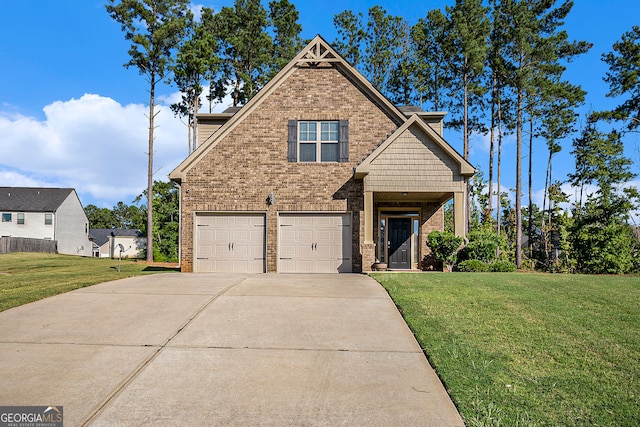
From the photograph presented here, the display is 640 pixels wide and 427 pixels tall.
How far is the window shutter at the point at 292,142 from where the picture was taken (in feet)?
46.0

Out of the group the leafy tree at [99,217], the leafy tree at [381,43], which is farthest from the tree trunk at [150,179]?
the leafy tree at [99,217]

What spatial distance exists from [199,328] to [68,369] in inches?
72.0

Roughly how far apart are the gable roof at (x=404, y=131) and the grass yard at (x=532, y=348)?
482cm

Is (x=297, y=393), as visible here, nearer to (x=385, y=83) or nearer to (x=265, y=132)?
(x=265, y=132)

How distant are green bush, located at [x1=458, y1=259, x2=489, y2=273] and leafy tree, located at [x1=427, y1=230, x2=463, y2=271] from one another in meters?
0.34

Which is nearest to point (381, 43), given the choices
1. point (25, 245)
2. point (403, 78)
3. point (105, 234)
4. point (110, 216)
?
point (403, 78)

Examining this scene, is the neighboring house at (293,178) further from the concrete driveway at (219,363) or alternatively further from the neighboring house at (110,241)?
the neighboring house at (110,241)

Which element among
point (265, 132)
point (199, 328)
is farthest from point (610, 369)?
point (265, 132)

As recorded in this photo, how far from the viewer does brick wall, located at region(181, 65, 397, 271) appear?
13859mm

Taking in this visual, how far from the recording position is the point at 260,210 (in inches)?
546

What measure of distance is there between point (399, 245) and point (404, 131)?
16.6ft

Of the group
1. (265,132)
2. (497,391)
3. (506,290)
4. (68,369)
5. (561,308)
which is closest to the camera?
(497,391)

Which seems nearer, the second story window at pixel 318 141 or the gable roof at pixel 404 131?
the gable roof at pixel 404 131

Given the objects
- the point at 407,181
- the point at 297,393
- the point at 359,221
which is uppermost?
the point at 407,181
